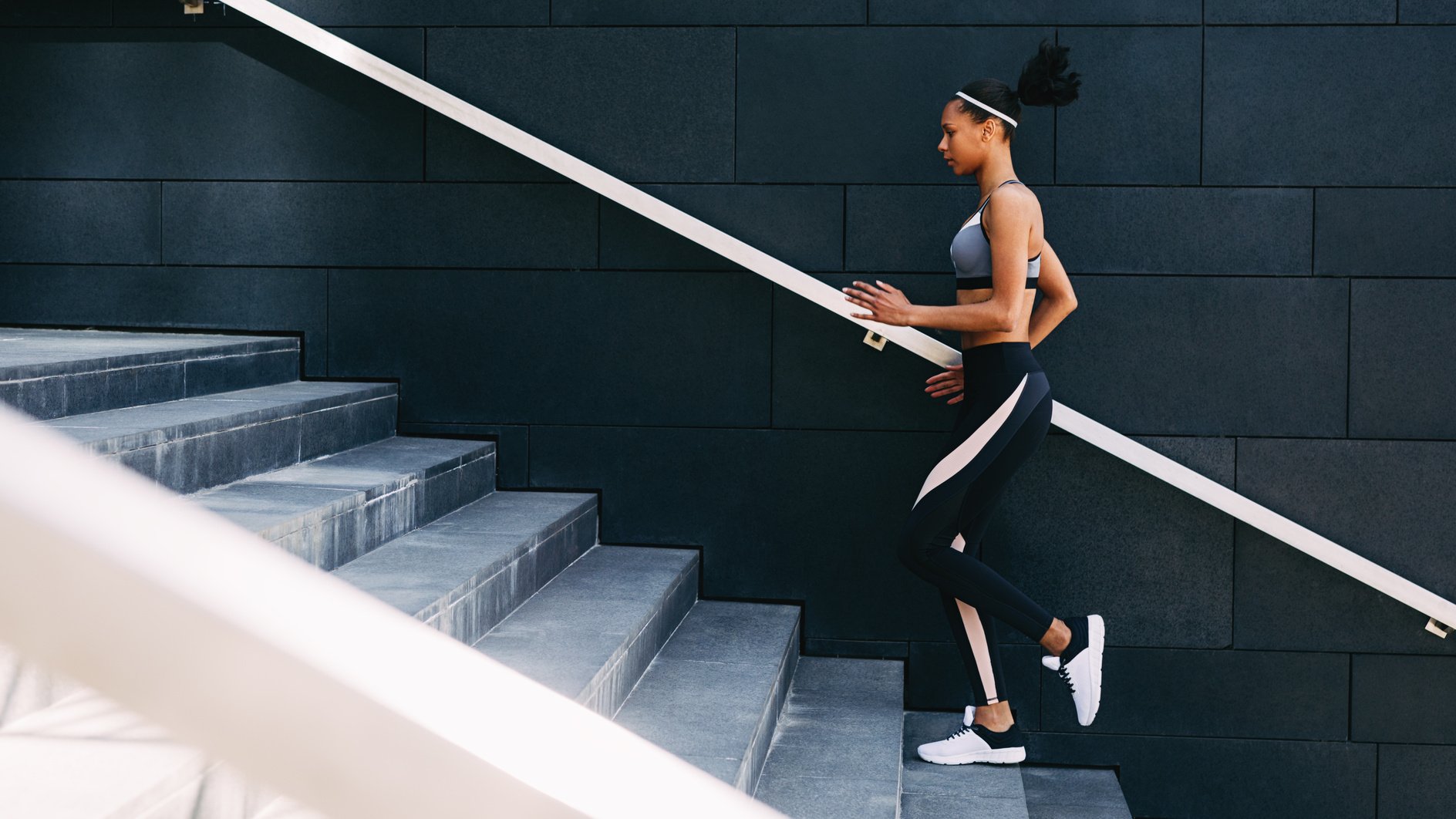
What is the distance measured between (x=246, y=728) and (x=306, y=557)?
7.35ft

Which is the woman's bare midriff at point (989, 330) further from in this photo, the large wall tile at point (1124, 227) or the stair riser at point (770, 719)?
the stair riser at point (770, 719)

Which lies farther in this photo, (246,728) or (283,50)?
(283,50)

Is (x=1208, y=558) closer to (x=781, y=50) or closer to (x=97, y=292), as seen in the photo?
(x=781, y=50)

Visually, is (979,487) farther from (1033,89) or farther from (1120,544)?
(1033,89)

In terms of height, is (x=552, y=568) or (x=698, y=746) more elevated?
(x=552, y=568)

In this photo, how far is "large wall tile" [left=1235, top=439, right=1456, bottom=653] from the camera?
3.50 meters

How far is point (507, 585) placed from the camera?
112 inches

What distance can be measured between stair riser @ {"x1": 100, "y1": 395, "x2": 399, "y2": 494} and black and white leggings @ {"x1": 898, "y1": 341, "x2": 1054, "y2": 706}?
1.63 metres

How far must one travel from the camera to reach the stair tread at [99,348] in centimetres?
263

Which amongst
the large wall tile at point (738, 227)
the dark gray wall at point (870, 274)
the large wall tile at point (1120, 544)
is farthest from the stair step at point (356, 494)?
the large wall tile at point (1120, 544)

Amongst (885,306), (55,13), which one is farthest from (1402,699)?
(55,13)

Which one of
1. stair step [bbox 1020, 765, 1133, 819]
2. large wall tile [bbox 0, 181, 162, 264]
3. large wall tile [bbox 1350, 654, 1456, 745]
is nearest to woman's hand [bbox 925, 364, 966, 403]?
stair step [bbox 1020, 765, 1133, 819]

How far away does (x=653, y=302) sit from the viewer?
146 inches

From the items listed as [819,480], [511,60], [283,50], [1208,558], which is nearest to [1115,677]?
[1208,558]
